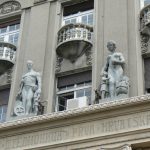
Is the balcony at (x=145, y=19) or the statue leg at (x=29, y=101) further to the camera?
the balcony at (x=145, y=19)

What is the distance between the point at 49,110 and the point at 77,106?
1.15 m

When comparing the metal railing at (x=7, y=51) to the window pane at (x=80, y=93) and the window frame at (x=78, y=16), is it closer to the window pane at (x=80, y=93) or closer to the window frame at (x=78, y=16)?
the window frame at (x=78, y=16)

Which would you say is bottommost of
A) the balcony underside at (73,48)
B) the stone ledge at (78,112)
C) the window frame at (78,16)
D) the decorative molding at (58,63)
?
the stone ledge at (78,112)

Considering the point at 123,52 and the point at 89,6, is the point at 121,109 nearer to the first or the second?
the point at 123,52

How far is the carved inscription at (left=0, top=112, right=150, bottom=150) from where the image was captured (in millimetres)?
14391

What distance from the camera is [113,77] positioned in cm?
1599

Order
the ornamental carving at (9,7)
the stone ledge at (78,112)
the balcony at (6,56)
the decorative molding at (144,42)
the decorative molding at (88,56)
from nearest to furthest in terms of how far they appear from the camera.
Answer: the stone ledge at (78,112), the decorative molding at (144,42), the decorative molding at (88,56), the balcony at (6,56), the ornamental carving at (9,7)

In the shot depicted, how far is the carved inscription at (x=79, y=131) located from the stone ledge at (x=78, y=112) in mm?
320

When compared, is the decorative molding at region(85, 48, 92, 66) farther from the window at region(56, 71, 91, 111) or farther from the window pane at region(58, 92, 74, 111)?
the window pane at region(58, 92, 74, 111)

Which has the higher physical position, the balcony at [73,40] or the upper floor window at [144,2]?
the upper floor window at [144,2]

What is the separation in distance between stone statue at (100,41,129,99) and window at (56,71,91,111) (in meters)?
1.06

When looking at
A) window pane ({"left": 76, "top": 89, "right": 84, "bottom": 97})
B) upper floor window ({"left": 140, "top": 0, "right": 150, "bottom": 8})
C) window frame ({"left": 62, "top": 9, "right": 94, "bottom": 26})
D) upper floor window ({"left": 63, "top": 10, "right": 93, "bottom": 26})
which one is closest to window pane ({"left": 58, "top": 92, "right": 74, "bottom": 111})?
window pane ({"left": 76, "top": 89, "right": 84, "bottom": 97})

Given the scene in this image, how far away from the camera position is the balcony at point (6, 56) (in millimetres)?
18625

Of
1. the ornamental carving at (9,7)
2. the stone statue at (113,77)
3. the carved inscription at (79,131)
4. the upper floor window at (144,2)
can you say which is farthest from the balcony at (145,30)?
the ornamental carving at (9,7)
